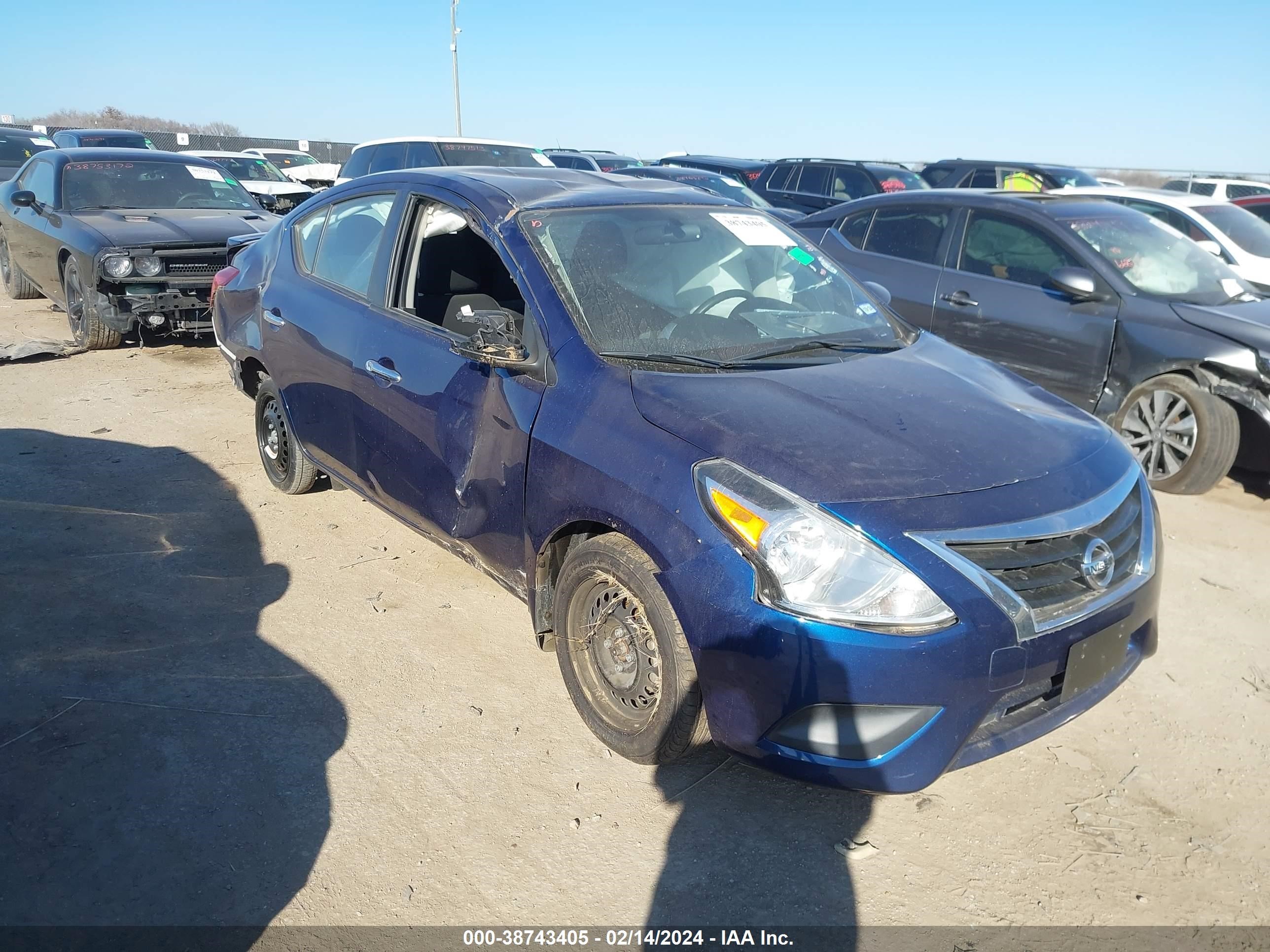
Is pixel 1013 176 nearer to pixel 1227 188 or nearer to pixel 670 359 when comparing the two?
pixel 1227 188

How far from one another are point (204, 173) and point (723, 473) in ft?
28.5


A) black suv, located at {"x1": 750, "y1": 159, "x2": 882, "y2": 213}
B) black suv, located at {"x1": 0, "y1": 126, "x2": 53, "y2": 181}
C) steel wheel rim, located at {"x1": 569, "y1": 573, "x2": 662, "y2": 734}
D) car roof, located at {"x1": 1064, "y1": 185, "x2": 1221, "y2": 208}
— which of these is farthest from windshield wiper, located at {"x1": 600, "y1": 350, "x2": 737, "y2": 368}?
black suv, located at {"x1": 0, "y1": 126, "x2": 53, "y2": 181}

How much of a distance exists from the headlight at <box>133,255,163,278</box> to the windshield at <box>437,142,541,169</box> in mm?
4176

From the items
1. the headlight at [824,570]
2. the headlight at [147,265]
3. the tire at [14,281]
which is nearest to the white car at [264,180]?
the tire at [14,281]

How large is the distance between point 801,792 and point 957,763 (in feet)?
2.01

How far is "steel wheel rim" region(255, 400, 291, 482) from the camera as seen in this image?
5051 mm

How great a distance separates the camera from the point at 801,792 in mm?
3000

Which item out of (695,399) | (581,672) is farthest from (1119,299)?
(581,672)

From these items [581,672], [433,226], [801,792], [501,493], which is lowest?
[801,792]

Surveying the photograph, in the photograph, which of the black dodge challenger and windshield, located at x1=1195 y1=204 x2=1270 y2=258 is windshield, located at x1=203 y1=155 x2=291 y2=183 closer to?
the black dodge challenger

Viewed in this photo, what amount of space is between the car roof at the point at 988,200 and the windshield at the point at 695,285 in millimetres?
3088

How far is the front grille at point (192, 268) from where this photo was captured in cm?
789

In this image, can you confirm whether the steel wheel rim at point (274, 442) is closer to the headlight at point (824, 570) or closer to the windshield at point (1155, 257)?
the headlight at point (824, 570)

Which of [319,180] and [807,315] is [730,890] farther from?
[319,180]
